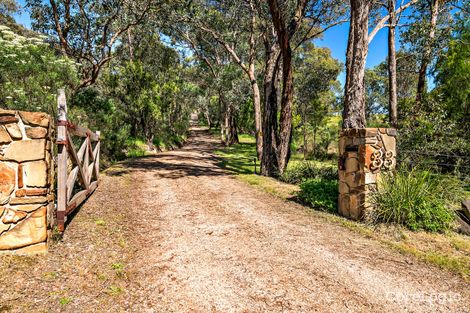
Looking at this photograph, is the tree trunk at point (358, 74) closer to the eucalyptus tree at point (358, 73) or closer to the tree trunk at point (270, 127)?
the eucalyptus tree at point (358, 73)

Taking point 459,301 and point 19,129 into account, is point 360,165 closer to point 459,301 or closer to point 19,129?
point 459,301

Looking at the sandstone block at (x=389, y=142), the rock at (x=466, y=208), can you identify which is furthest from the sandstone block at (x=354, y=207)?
the rock at (x=466, y=208)

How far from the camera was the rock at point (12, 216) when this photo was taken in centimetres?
351

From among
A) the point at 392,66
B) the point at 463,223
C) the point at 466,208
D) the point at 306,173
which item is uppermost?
the point at 392,66

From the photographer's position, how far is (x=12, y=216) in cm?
354

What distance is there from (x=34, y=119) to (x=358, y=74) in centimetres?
729

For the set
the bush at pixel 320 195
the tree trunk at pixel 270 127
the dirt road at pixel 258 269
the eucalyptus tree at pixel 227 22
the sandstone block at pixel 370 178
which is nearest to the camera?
the dirt road at pixel 258 269

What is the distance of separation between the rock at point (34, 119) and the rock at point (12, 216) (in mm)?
1187

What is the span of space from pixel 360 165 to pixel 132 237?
4700 mm

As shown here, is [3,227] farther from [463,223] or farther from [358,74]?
[358,74]

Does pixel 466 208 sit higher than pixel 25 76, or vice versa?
pixel 25 76

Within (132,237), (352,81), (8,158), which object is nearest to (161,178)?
(132,237)

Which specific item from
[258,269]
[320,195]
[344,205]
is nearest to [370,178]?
[344,205]

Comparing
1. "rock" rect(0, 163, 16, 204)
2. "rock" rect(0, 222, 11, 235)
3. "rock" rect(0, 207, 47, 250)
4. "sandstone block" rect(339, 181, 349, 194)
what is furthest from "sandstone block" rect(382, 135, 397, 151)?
"rock" rect(0, 222, 11, 235)
